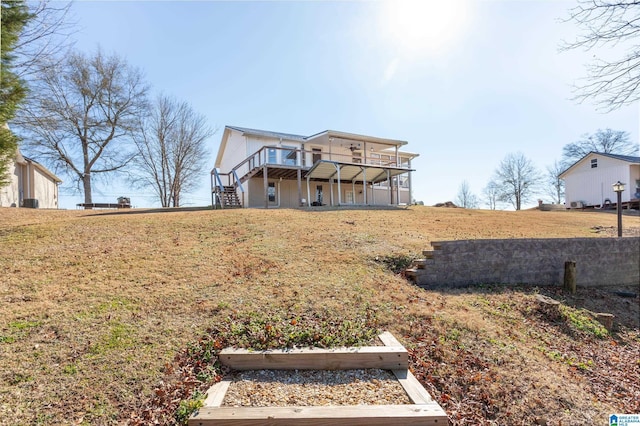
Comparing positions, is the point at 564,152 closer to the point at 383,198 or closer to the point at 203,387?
the point at 383,198

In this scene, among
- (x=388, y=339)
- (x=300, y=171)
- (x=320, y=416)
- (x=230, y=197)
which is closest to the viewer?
(x=320, y=416)

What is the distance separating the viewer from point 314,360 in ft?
11.7

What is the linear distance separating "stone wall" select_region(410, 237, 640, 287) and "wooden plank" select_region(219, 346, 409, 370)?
3152 millimetres

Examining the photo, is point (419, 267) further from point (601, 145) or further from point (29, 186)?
point (601, 145)

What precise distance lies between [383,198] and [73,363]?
22.3 meters

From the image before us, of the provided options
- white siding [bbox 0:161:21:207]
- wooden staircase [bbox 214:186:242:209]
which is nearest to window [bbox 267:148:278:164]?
wooden staircase [bbox 214:186:242:209]

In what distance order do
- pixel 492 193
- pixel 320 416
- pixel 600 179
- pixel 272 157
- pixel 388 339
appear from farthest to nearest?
pixel 492 193 < pixel 600 179 < pixel 272 157 < pixel 388 339 < pixel 320 416

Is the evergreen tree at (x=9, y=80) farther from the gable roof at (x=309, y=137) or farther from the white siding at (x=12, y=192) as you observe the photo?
the gable roof at (x=309, y=137)

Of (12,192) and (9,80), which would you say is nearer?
(9,80)

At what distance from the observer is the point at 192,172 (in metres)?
28.4

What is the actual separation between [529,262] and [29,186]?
26149 mm

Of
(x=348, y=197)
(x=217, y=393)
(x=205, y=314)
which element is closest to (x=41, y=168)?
(x=348, y=197)

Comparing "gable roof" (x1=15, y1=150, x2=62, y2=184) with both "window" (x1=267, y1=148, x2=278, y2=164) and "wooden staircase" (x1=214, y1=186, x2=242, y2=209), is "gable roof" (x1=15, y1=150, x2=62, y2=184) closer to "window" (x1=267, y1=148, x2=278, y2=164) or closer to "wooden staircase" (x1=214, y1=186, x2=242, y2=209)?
"wooden staircase" (x1=214, y1=186, x2=242, y2=209)

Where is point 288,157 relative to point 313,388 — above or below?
above
